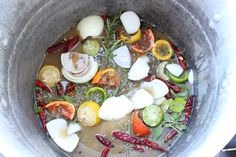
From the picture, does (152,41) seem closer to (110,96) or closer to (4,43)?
(110,96)

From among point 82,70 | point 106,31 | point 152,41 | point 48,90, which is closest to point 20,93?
point 48,90

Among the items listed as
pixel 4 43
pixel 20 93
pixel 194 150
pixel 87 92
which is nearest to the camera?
pixel 194 150

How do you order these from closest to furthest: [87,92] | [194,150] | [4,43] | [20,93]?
[194,150] → [4,43] → [20,93] → [87,92]

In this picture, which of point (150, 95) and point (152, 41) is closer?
point (150, 95)

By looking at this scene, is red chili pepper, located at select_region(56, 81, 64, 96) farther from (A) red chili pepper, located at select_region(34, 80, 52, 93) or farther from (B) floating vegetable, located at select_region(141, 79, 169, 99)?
(B) floating vegetable, located at select_region(141, 79, 169, 99)

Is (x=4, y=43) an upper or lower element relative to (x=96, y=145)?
upper

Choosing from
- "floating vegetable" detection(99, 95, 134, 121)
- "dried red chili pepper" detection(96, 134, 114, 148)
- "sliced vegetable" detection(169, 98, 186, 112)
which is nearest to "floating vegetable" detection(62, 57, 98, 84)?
"floating vegetable" detection(99, 95, 134, 121)
